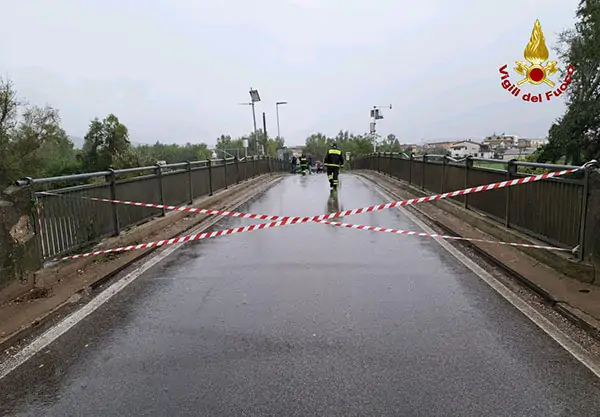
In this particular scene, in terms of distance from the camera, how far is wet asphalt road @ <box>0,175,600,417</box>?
3.06 m

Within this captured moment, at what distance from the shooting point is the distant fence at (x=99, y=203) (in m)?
5.71

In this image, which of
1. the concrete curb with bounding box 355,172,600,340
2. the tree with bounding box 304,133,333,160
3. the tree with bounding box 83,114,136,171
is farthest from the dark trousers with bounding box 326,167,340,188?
the tree with bounding box 304,133,333,160

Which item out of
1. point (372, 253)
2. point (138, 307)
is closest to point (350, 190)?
point (372, 253)

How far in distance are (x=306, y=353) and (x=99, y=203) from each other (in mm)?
4681

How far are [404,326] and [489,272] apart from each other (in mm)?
2257

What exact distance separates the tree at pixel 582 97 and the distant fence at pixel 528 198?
139 feet

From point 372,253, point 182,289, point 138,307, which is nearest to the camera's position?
point 138,307

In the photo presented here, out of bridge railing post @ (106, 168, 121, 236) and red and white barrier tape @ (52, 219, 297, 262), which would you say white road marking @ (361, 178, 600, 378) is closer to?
red and white barrier tape @ (52, 219, 297, 262)

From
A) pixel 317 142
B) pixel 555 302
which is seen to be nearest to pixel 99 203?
pixel 555 302

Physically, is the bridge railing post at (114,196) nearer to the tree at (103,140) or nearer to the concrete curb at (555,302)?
the concrete curb at (555,302)

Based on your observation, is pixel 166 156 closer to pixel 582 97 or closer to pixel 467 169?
pixel 582 97

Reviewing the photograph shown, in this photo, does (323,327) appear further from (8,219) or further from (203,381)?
(8,219)

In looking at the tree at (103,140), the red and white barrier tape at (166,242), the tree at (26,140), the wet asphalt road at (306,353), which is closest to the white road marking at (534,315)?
the wet asphalt road at (306,353)

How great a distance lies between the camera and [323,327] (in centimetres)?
429
